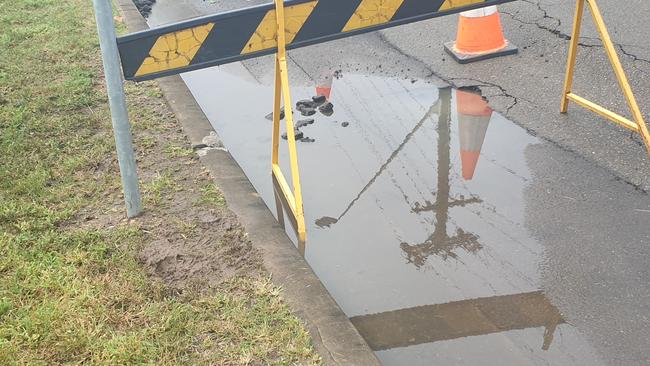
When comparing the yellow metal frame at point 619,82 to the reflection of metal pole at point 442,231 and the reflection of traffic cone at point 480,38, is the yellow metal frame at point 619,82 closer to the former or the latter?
the reflection of metal pole at point 442,231

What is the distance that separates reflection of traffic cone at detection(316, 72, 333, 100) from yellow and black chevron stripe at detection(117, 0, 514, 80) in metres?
1.76

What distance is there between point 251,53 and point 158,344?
164 cm

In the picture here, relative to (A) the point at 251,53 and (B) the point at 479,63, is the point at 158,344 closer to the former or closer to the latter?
(A) the point at 251,53

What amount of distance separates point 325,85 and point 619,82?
95.9 inches

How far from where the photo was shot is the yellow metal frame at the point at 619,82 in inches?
168

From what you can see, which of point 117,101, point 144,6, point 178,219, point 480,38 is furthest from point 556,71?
point 144,6

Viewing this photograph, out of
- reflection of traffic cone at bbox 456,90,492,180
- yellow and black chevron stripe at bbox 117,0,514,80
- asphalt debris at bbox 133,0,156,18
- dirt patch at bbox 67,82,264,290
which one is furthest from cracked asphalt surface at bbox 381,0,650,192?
asphalt debris at bbox 133,0,156,18

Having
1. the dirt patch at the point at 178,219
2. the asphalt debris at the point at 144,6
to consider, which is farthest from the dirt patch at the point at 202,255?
the asphalt debris at the point at 144,6

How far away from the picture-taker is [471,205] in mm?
4160

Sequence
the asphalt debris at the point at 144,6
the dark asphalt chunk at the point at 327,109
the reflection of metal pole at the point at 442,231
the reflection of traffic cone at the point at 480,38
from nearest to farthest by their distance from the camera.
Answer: the reflection of metal pole at the point at 442,231
the dark asphalt chunk at the point at 327,109
the reflection of traffic cone at the point at 480,38
the asphalt debris at the point at 144,6

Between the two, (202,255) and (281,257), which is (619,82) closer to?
(281,257)

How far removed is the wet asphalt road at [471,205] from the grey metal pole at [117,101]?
84cm

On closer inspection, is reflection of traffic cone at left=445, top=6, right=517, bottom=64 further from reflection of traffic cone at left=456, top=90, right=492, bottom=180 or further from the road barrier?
the road barrier

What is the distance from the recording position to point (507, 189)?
429cm
